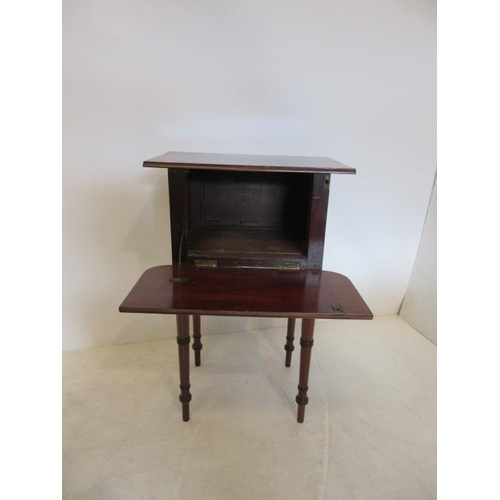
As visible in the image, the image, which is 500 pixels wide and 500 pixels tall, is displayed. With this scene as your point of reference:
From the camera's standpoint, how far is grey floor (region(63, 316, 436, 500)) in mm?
1229

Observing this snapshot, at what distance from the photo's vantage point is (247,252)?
1.40 metres

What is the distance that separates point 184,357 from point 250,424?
1.45ft

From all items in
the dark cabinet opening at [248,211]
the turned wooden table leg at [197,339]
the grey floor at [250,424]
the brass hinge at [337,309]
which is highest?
the dark cabinet opening at [248,211]

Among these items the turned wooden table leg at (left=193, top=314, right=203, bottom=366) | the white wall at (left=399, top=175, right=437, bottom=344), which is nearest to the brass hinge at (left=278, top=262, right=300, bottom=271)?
the turned wooden table leg at (left=193, top=314, right=203, bottom=366)

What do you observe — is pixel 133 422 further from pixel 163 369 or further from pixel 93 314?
pixel 93 314

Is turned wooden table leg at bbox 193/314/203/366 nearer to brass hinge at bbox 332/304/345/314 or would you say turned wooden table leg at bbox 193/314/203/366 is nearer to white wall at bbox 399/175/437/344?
brass hinge at bbox 332/304/345/314

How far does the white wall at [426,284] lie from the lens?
6.96ft

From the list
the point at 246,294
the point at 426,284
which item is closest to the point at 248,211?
the point at 246,294

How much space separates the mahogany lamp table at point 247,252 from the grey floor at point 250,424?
16cm

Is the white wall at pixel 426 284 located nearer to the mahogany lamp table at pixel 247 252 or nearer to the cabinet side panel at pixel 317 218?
the mahogany lamp table at pixel 247 252

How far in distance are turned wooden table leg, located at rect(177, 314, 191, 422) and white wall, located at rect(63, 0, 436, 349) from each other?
0.66 meters

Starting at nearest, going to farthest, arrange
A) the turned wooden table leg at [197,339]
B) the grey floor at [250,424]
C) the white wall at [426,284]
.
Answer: the grey floor at [250,424] < the turned wooden table leg at [197,339] < the white wall at [426,284]

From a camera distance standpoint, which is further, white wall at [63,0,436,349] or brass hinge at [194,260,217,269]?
white wall at [63,0,436,349]

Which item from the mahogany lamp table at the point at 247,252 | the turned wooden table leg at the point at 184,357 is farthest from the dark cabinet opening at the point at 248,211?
the turned wooden table leg at the point at 184,357
